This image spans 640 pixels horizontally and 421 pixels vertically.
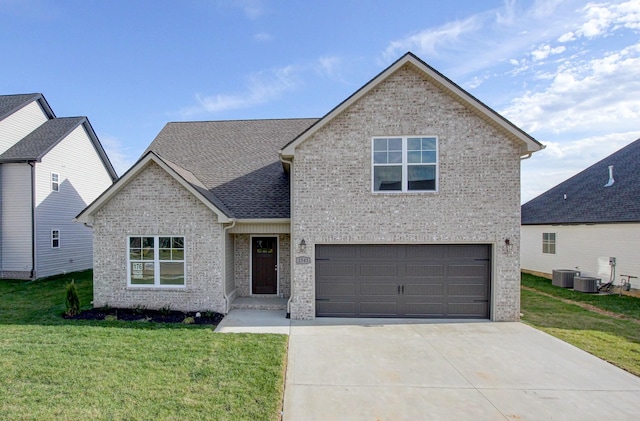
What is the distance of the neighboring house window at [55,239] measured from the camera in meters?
16.0

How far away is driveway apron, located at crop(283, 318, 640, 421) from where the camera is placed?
4.75 metres

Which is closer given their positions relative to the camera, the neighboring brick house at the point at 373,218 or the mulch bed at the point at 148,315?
the mulch bed at the point at 148,315

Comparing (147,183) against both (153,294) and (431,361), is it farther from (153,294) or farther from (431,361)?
(431,361)

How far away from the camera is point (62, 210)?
16.7 metres

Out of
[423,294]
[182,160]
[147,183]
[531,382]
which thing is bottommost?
[531,382]

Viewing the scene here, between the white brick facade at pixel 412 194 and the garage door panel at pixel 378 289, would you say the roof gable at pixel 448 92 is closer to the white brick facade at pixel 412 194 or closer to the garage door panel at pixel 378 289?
the white brick facade at pixel 412 194

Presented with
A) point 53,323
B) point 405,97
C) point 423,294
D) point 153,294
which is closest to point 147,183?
point 153,294

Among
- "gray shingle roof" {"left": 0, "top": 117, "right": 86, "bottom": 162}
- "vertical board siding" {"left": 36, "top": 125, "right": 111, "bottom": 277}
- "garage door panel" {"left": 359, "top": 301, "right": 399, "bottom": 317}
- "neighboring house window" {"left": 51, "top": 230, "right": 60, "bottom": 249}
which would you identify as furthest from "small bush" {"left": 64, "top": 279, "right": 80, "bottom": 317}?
"gray shingle roof" {"left": 0, "top": 117, "right": 86, "bottom": 162}

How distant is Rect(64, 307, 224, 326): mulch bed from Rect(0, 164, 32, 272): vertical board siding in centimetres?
904

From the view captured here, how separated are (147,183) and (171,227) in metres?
1.58

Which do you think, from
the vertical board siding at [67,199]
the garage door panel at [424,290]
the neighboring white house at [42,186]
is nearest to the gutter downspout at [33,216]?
the neighboring white house at [42,186]

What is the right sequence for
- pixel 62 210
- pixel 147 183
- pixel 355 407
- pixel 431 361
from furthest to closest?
pixel 62 210, pixel 147 183, pixel 431 361, pixel 355 407

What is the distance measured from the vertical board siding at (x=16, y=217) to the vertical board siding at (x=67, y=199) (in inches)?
17.0

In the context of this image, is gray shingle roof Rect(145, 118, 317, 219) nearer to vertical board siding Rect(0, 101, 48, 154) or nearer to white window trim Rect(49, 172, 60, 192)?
white window trim Rect(49, 172, 60, 192)
